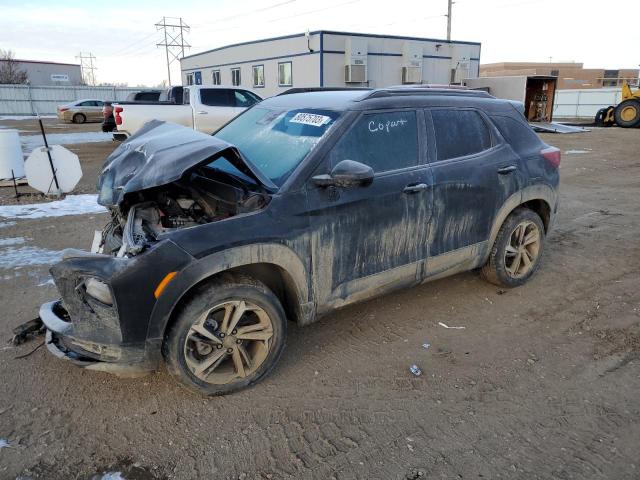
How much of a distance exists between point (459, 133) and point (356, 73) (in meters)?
19.0

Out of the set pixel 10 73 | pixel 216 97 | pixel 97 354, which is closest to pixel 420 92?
pixel 97 354

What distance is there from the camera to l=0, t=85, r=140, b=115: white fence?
128ft

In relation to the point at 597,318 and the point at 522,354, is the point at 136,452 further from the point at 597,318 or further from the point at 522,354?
the point at 597,318

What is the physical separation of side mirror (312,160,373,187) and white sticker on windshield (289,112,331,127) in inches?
18.9

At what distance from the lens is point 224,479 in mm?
2457

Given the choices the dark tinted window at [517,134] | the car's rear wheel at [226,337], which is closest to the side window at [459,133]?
the dark tinted window at [517,134]

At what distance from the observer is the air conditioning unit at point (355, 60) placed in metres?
21.7

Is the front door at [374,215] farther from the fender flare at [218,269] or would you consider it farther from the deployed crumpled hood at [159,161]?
the deployed crumpled hood at [159,161]

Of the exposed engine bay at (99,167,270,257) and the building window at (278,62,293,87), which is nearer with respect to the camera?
the exposed engine bay at (99,167,270,257)

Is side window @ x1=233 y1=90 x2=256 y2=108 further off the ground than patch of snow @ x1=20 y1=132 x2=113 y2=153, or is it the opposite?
side window @ x1=233 y1=90 x2=256 y2=108

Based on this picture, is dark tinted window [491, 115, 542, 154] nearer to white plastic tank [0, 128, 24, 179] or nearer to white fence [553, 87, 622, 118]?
white plastic tank [0, 128, 24, 179]

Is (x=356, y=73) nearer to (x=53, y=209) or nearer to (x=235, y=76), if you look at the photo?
(x=235, y=76)

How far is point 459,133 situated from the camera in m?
4.07

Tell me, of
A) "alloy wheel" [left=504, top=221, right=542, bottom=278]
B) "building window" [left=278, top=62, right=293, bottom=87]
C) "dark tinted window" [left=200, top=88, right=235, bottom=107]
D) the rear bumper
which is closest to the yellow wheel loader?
"building window" [left=278, top=62, right=293, bottom=87]
